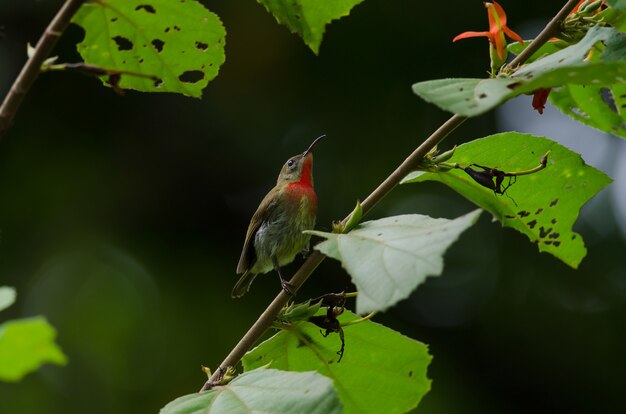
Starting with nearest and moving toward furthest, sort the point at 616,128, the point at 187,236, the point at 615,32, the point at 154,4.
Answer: the point at 615,32, the point at 154,4, the point at 616,128, the point at 187,236

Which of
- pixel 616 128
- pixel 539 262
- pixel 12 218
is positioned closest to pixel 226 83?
pixel 12 218

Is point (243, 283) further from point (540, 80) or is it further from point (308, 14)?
point (540, 80)

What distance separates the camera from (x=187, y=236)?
7738 millimetres

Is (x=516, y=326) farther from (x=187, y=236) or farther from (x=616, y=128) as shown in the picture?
(x=616, y=128)

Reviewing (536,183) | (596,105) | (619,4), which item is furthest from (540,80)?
(596,105)

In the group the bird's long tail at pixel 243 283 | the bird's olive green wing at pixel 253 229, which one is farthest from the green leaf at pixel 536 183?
the bird's long tail at pixel 243 283

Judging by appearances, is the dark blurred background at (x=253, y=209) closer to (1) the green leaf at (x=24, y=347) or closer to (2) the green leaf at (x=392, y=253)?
(2) the green leaf at (x=392, y=253)

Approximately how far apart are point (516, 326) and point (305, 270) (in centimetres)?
654

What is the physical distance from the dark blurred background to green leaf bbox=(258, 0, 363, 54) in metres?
5.57

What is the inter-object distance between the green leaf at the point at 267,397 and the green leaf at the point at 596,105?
914 mm

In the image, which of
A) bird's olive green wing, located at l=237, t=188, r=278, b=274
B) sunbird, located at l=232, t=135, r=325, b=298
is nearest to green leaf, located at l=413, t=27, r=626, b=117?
sunbird, located at l=232, t=135, r=325, b=298

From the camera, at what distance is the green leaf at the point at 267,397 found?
140 cm

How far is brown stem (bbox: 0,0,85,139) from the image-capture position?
1151mm

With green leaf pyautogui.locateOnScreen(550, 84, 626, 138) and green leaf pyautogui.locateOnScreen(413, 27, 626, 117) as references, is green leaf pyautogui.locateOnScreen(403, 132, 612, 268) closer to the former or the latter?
green leaf pyautogui.locateOnScreen(550, 84, 626, 138)
